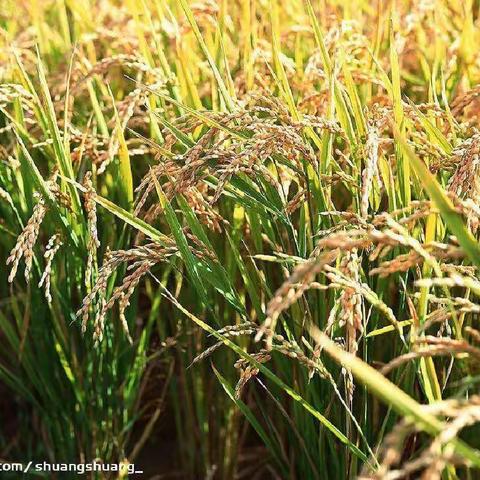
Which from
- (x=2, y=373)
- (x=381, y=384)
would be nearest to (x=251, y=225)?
(x=2, y=373)

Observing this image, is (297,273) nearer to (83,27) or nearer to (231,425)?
(231,425)

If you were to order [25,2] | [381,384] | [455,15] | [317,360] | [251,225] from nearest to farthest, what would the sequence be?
1. [381,384]
2. [317,360]
3. [251,225]
4. [455,15]
5. [25,2]

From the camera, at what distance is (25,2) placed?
3000mm

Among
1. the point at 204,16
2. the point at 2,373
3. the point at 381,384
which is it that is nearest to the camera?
the point at 381,384

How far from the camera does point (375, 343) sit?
1839 millimetres

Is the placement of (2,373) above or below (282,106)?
below

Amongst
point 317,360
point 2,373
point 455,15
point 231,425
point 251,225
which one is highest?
point 455,15

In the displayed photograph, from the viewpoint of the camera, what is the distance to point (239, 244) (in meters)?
1.95

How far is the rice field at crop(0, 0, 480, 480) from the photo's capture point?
148cm

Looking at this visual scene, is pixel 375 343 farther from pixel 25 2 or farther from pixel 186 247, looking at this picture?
pixel 25 2

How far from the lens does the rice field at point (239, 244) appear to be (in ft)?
4.84

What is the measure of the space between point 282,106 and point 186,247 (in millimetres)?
321

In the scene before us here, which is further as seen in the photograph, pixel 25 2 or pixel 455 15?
pixel 25 2

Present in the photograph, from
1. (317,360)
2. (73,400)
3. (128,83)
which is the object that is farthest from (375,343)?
(128,83)
